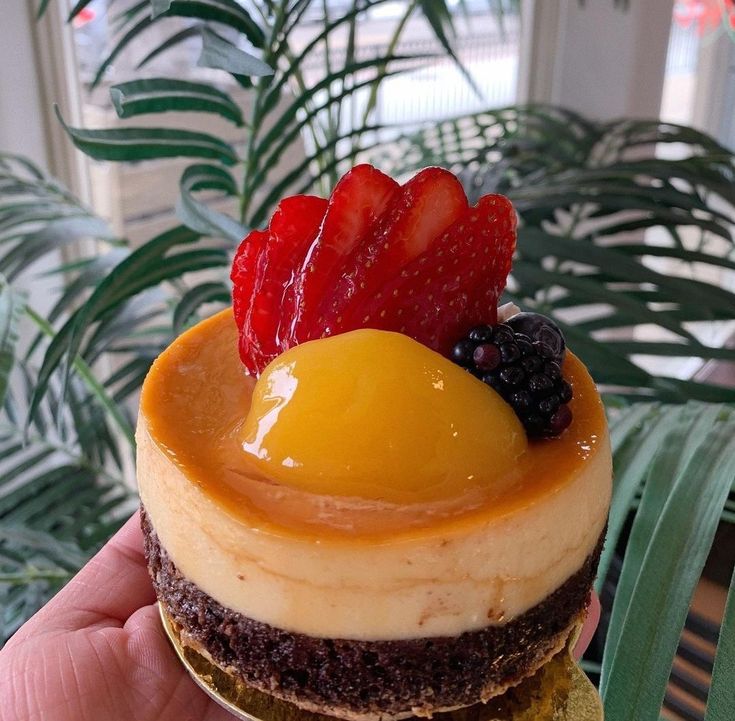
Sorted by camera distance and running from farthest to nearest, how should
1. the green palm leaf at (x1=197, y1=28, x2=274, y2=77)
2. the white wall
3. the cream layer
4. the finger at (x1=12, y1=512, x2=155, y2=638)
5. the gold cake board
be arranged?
1. the white wall
2. the finger at (x1=12, y1=512, x2=155, y2=638)
3. the green palm leaf at (x1=197, y1=28, x2=274, y2=77)
4. the gold cake board
5. the cream layer

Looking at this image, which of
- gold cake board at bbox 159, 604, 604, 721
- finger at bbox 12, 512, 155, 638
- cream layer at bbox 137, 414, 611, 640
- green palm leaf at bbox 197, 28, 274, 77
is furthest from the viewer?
finger at bbox 12, 512, 155, 638

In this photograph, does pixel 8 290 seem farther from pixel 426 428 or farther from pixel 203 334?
pixel 426 428

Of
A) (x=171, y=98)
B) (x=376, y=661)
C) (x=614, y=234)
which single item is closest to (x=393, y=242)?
(x=376, y=661)

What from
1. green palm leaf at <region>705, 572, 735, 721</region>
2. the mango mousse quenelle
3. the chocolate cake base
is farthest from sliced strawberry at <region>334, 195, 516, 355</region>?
green palm leaf at <region>705, 572, 735, 721</region>

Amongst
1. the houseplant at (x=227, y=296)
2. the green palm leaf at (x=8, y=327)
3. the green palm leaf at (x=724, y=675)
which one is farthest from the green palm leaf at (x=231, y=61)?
the green palm leaf at (x=724, y=675)

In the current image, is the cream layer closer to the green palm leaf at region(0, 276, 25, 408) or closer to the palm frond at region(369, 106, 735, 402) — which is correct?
the green palm leaf at region(0, 276, 25, 408)

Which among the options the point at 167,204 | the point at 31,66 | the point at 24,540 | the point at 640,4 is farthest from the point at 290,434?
the point at 640,4

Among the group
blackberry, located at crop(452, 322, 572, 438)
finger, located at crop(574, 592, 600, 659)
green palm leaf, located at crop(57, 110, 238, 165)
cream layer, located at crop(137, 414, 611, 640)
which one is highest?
green palm leaf, located at crop(57, 110, 238, 165)
